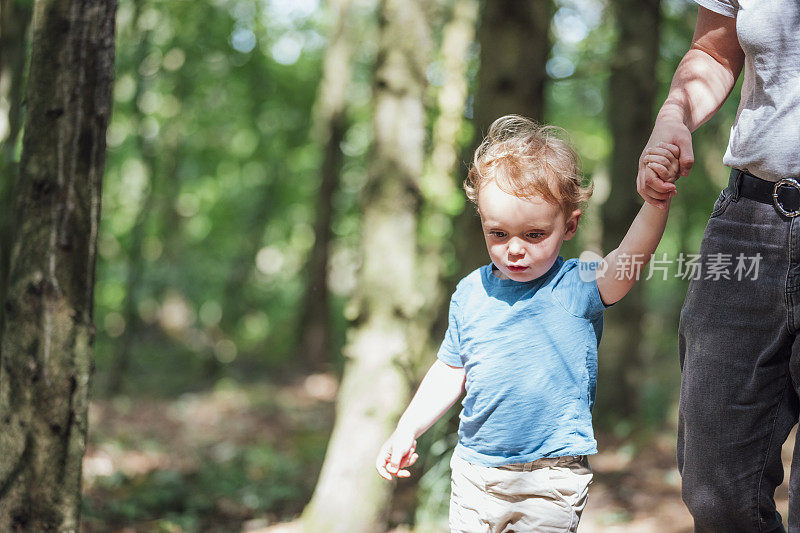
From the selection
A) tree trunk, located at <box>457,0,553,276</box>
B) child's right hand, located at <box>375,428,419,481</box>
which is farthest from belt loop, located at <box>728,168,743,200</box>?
tree trunk, located at <box>457,0,553,276</box>

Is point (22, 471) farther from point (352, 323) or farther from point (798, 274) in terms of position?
point (798, 274)

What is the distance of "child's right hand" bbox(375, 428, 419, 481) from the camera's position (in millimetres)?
2230

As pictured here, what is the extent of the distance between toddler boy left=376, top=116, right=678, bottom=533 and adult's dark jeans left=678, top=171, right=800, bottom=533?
307 mm

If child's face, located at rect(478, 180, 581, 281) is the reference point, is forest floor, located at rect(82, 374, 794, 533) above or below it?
below

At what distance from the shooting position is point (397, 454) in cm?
223

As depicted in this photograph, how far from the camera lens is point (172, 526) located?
570cm

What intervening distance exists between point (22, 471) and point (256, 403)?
8.51m

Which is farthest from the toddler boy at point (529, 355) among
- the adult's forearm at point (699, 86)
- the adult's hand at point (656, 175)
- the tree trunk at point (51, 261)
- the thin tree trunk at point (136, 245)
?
the thin tree trunk at point (136, 245)

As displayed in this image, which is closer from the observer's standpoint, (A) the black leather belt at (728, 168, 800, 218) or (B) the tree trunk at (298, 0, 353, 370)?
(A) the black leather belt at (728, 168, 800, 218)

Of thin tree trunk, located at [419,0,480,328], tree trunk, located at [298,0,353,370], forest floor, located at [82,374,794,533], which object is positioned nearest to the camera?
forest floor, located at [82,374,794,533]

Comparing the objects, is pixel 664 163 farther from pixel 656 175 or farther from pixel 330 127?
pixel 330 127

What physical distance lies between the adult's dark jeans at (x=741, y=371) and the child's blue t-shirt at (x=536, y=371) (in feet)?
1.00

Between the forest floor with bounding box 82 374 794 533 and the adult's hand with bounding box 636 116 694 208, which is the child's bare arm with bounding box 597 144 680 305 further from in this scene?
the forest floor with bounding box 82 374 794 533

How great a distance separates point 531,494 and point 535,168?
2.95 feet
